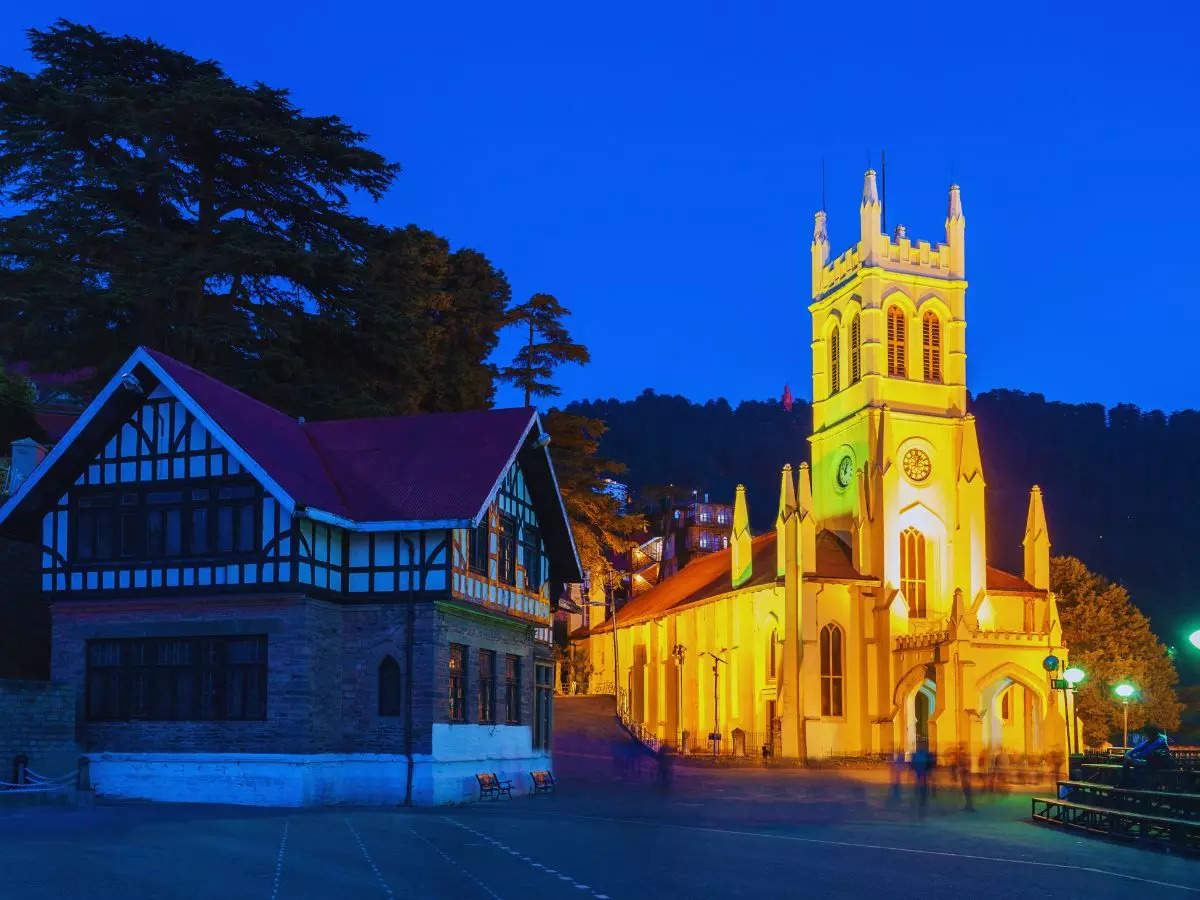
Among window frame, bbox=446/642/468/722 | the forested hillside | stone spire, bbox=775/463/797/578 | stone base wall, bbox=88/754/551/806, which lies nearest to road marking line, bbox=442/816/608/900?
stone base wall, bbox=88/754/551/806

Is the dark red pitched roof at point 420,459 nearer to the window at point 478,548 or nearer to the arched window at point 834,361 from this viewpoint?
the window at point 478,548

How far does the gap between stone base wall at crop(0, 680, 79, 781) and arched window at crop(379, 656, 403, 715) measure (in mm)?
5833

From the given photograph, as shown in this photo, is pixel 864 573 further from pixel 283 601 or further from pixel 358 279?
pixel 283 601

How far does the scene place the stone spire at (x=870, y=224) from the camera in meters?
69.6

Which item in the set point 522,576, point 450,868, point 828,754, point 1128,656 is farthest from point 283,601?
point 1128,656

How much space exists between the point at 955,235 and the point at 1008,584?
1809 cm

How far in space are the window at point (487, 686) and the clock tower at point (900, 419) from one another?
3483 cm

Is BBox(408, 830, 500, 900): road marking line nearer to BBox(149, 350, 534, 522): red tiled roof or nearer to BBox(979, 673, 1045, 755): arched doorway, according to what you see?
BBox(149, 350, 534, 522): red tiled roof

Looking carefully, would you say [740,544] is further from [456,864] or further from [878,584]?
[456,864]

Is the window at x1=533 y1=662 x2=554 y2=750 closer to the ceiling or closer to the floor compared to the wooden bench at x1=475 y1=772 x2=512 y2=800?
closer to the ceiling

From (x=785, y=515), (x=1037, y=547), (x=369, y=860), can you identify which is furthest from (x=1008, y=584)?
(x=369, y=860)

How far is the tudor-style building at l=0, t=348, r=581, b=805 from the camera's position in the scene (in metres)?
27.1

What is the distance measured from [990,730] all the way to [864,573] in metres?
8.77

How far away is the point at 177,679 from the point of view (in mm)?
27812
